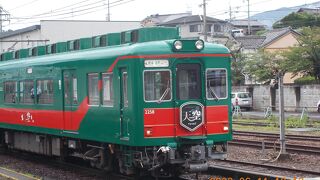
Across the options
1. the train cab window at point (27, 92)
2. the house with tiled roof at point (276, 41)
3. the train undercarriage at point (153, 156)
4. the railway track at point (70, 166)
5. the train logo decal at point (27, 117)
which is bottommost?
the railway track at point (70, 166)

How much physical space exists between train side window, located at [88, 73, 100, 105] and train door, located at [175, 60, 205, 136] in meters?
1.94

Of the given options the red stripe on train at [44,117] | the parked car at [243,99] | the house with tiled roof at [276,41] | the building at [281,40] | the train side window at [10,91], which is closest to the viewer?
the red stripe on train at [44,117]

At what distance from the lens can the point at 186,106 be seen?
11.0 m

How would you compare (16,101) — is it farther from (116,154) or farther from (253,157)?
(253,157)

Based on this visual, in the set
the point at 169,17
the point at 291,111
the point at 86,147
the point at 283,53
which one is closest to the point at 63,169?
the point at 86,147

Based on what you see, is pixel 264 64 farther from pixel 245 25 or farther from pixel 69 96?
pixel 245 25

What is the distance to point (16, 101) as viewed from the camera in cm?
1647

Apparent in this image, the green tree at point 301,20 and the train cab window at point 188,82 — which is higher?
the green tree at point 301,20

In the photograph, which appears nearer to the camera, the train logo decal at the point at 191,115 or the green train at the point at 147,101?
the green train at the point at 147,101

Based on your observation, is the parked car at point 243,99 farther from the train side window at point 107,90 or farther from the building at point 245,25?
the building at point 245,25

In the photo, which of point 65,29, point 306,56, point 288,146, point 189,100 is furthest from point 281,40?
point 189,100

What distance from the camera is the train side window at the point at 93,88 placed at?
39.3ft

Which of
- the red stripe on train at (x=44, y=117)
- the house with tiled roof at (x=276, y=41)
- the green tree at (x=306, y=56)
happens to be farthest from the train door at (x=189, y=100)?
the house with tiled roof at (x=276, y=41)

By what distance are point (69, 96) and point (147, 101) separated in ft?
9.97
